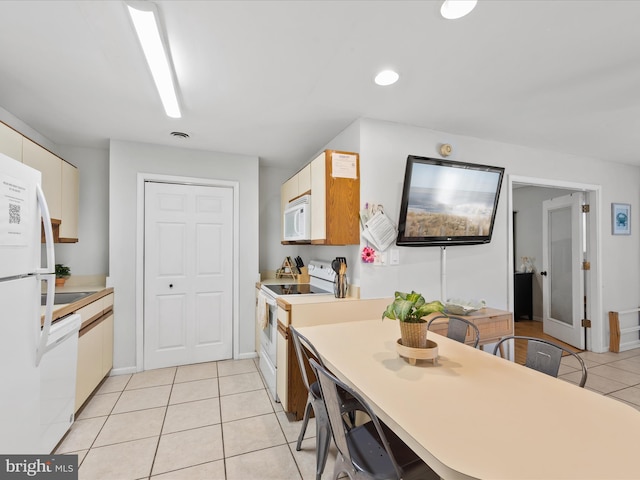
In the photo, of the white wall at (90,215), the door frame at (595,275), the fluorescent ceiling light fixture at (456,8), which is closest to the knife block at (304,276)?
the white wall at (90,215)

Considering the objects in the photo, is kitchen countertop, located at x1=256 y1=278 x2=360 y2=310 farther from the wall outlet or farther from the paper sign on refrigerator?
the paper sign on refrigerator

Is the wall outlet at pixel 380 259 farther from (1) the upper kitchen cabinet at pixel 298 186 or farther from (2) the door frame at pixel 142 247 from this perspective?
(2) the door frame at pixel 142 247

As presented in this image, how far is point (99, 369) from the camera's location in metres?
2.73

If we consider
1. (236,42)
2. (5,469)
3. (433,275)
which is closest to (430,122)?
(433,275)

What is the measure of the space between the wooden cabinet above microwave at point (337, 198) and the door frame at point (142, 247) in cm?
141

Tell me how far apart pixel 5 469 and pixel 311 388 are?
1.39 m

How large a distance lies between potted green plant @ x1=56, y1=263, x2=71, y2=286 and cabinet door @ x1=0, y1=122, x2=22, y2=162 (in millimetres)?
1445

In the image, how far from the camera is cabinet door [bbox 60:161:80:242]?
2.90m

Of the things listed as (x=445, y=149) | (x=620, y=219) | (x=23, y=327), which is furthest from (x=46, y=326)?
(x=620, y=219)

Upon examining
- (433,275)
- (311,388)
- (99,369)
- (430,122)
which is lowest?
(99,369)

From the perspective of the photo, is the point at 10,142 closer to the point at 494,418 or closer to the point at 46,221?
the point at 46,221

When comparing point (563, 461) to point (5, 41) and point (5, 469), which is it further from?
point (5, 41)

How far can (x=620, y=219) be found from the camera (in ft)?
13.0

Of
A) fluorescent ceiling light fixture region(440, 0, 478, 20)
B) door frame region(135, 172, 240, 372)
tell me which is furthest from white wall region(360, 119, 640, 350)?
door frame region(135, 172, 240, 372)
